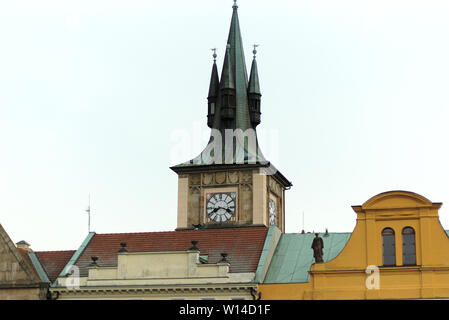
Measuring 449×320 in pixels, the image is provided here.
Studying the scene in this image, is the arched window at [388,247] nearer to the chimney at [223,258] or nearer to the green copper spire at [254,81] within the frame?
Result: the chimney at [223,258]

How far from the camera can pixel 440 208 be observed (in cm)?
6066

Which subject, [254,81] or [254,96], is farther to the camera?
[254,81]

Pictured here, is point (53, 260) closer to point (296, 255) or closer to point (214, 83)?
point (296, 255)

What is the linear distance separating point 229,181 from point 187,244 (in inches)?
571

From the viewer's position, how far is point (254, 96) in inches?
3497

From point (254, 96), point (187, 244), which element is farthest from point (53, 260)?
point (254, 96)

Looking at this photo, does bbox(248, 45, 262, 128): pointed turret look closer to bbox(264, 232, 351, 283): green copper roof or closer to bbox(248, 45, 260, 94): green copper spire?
bbox(248, 45, 260, 94): green copper spire

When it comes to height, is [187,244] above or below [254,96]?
below

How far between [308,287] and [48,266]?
17880mm

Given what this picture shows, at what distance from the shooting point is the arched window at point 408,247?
199ft

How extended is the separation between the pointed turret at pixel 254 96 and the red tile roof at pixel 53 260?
927 inches
